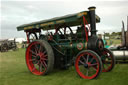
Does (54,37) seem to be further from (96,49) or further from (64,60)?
(96,49)

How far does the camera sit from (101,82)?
3.58 meters

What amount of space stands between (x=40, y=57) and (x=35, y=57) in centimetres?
26

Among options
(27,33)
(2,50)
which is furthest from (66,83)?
(2,50)

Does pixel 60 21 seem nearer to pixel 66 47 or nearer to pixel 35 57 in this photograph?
pixel 66 47

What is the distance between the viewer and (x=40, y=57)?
4.70 m

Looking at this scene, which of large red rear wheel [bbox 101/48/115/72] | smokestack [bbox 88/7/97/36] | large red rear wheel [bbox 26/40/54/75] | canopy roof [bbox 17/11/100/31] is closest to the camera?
canopy roof [bbox 17/11/100/31]

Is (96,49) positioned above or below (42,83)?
above

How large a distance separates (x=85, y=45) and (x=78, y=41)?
1.96 feet

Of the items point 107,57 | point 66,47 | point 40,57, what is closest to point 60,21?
point 66,47

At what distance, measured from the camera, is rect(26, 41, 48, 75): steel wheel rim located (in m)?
4.70

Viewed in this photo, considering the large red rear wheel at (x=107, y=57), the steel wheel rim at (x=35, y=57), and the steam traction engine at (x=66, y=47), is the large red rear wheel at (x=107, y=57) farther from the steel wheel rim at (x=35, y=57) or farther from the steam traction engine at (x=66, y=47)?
the steel wheel rim at (x=35, y=57)

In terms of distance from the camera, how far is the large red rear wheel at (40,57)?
4378 millimetres

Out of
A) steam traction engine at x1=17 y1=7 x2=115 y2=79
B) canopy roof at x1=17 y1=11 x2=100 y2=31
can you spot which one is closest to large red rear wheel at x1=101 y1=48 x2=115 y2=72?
steam traction engine at x1=17 y1=7 x2=115 y2=79

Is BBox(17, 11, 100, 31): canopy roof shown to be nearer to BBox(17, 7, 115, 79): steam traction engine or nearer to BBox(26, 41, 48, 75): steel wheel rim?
BBox(17, 7, 115, 79): steam traction engine
